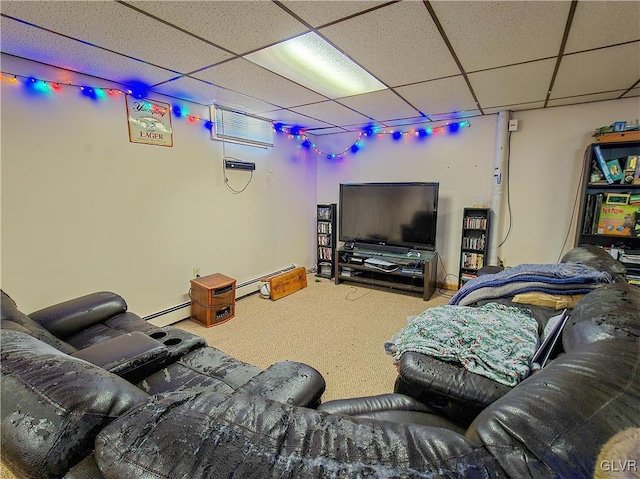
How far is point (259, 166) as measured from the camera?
381 cm

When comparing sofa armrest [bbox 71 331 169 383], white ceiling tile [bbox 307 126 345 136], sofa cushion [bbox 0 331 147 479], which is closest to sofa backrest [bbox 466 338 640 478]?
sofa cushion [bbox 0 331 147 479]

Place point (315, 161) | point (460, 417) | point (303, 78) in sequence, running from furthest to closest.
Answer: point (315, 161) < point (303, 78) < point (460, 417)

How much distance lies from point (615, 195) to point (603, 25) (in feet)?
6.20

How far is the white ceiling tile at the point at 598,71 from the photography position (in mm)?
1881

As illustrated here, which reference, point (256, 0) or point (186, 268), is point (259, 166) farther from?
point (256, 0)

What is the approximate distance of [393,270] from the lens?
12.4 feet

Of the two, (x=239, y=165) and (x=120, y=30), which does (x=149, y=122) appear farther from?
(x=120, y=30)

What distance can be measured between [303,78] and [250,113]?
127 centimetres

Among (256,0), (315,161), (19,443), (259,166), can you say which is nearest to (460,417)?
(19,443)

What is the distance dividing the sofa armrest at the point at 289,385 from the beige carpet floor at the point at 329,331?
0.81m

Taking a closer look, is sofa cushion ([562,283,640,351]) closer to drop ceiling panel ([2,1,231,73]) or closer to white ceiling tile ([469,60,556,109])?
white ceiling tile ([469,60,556,109])

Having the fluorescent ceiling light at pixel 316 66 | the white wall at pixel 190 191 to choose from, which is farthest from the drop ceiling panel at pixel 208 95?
the fluorescent ceiling light at pixel 316 66

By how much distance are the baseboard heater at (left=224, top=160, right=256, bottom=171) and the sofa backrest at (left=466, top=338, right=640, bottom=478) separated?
3296 mm

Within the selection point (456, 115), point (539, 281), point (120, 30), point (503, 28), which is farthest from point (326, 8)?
point (456, 115)
